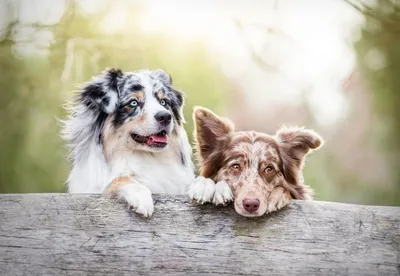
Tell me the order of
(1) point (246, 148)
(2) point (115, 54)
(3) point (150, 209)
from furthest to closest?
1. (2) point (115, 54)
2. (1) point (246, 148)
3. (3) point (150, 209)

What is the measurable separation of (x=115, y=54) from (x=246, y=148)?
93cm

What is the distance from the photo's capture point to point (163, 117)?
8.46 feet

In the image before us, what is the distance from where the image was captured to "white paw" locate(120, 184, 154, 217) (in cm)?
246

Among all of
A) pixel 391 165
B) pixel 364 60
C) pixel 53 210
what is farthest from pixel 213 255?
pixel 364 60

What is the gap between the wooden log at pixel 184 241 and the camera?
2539mm

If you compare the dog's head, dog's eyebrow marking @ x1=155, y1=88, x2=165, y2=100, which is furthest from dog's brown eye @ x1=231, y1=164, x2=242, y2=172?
dog's eyebrow marking @ x1=155, y1=88, x2=165, y2=100

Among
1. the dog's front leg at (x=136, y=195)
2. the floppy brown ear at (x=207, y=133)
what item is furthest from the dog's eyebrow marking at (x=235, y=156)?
the dog's front leg at (x=136, y=195)

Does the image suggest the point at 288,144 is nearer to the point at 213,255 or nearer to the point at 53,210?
the point at 213,255

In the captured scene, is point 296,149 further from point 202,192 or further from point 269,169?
point 202,192

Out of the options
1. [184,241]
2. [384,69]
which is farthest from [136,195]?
[384,69]

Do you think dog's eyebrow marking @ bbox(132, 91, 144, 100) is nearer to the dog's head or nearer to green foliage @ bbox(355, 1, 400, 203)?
the dog's head

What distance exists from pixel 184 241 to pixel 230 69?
101cm

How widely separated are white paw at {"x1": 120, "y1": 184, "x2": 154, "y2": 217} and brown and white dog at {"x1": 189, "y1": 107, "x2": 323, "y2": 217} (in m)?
0.22

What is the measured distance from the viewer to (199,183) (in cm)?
253
